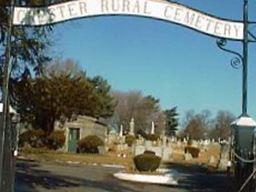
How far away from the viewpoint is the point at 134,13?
13133 mm

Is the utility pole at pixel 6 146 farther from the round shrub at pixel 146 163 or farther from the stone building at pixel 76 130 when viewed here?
the stone building at pixel 76 130

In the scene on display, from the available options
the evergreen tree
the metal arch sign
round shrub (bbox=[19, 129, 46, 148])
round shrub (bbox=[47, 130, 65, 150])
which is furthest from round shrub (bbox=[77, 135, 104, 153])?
the evergreen tree

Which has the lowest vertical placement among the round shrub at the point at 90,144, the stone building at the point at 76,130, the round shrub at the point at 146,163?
the round shrub at the point at 146,163

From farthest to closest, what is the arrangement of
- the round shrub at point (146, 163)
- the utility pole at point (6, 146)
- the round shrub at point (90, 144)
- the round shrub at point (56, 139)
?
1. the round shrub at point (90, 144)
2. the round shrub at point (56, 139)
3. the round shrub at point (146, 163)
4. the utility pole at point (6, 146)

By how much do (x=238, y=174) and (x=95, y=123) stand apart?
52.8m

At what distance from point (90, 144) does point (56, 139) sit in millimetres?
3633

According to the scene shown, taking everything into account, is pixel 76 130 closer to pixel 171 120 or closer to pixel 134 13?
pixel 134 13

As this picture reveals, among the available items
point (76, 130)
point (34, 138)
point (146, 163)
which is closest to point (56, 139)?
point (34, 138)

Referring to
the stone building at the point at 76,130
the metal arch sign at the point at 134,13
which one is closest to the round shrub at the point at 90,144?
the stone building at the point at 76,130

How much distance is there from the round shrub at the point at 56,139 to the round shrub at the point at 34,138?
66cm

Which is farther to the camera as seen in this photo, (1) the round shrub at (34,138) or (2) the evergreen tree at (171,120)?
(2) the evergreen tree at (171,120)

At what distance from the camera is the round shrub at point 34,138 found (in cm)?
5903

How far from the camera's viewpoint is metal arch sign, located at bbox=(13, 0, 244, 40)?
43.1 ft

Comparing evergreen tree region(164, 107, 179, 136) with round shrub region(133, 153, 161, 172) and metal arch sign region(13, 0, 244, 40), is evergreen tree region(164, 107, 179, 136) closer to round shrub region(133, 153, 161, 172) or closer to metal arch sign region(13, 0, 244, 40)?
round shrub region(133, 153, 161, 172)
